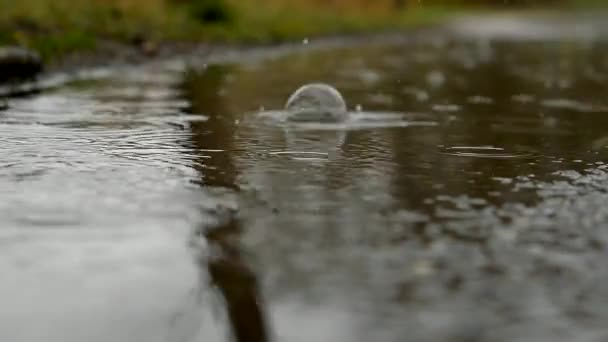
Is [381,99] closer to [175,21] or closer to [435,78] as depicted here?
[435,78]

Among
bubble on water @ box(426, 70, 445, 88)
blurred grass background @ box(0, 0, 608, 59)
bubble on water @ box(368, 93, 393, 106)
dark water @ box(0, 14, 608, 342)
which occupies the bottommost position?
dark water @ box(0, 14, 608, 342)

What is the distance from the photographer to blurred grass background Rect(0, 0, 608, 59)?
9516 millimetres

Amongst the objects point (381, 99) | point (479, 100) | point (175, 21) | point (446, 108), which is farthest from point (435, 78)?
point (175, 21)

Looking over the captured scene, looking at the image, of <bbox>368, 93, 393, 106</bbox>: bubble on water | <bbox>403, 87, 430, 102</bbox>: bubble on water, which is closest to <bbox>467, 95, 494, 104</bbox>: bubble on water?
<bbox>403, 87, 430, 102</bbox>: bubble on water

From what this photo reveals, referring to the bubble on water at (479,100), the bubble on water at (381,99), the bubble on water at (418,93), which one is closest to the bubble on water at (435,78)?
the bubble on water at (418,93)

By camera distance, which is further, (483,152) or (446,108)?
(446,108)

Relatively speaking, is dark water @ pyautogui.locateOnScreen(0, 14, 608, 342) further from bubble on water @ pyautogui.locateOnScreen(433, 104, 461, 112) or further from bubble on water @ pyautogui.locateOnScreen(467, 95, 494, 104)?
bubble on water @ pyautogui.locateOnScreen(467, 95, 494, 104)

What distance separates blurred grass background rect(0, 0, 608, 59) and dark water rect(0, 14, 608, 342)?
4558 millimetres

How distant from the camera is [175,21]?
44.2 ft

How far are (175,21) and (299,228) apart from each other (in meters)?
11.5

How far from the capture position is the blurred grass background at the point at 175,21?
9516mm

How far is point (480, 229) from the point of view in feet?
7.98

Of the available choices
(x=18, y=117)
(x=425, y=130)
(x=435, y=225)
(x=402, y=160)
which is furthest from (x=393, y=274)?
(x=18, y=117)

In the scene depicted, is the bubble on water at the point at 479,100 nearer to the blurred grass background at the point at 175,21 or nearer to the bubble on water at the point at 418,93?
the bubble on water at the point at 418,93
